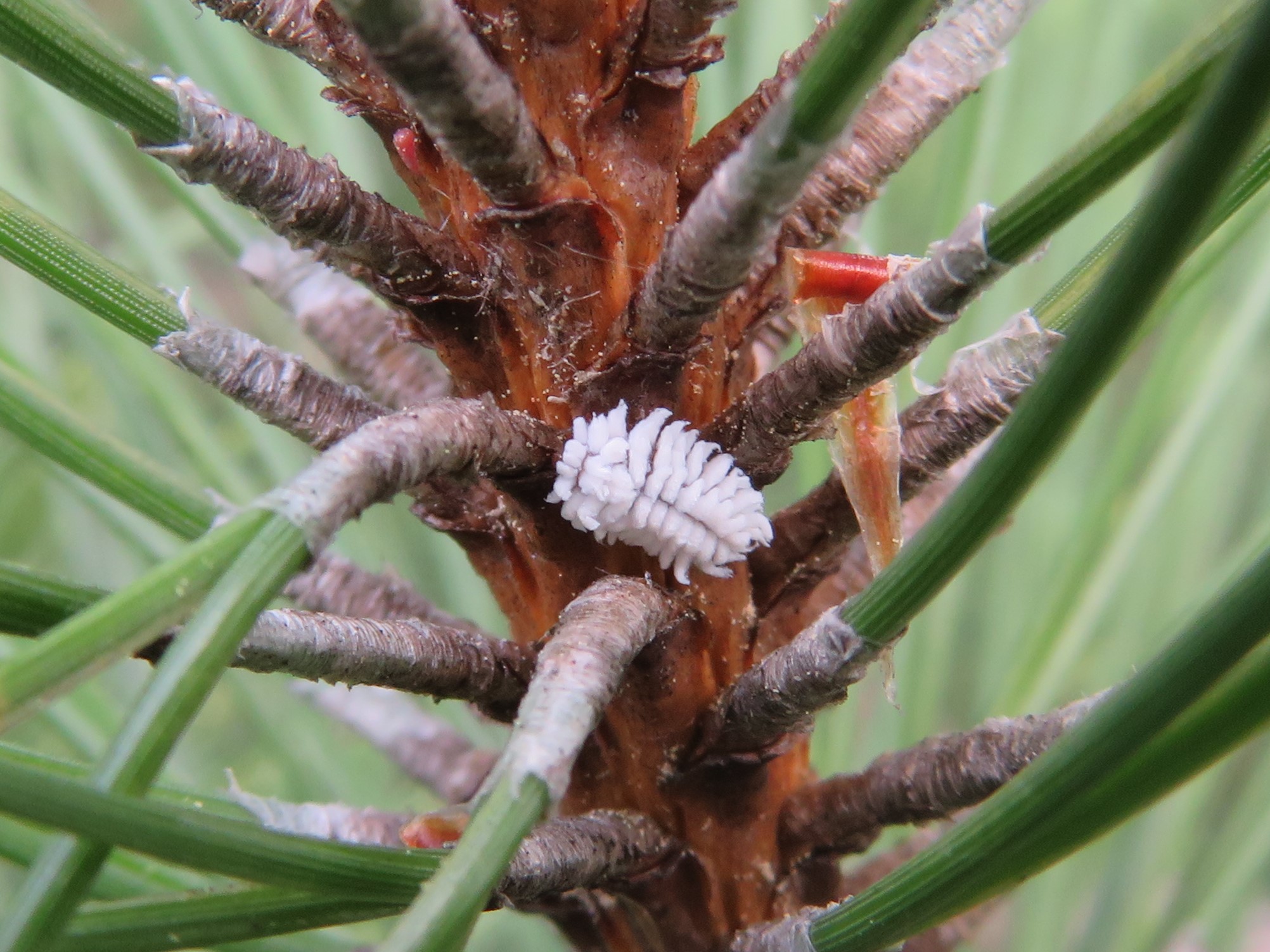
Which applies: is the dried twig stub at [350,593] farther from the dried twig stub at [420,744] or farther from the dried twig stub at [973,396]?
the dried twig stub at [973,396]

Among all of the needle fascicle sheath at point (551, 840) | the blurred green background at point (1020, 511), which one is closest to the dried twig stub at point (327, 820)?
the needle fascicle sheath at point (551, 840)

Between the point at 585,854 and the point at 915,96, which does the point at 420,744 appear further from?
the point at 915,96

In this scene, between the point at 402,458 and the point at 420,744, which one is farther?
the point at 420,744

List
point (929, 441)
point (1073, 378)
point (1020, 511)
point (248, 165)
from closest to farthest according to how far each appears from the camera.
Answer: point (1073, 378) < point (248, 165) < point (929, 441) < point (1020, 511)

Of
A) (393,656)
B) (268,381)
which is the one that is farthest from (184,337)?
(393,656)

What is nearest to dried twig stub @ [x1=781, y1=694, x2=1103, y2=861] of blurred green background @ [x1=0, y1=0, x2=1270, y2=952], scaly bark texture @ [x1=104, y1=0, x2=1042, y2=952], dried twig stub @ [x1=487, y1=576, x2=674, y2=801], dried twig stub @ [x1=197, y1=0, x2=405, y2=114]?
scaly bark texture @ [x1=104, y1=0, x2=1042, y2=952]

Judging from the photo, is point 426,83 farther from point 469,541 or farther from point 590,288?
point 469,541
